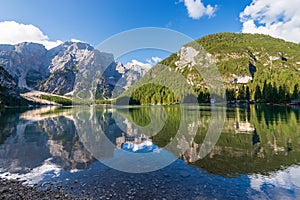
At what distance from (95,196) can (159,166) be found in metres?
7.10

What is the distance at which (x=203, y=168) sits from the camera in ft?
52.9

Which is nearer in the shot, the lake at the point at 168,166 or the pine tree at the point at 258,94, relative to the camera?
the lake at the point at 168,166

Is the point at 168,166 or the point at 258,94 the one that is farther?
the point at 258,94

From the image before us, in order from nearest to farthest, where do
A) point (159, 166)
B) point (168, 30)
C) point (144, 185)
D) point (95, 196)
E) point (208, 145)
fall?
1. point (95, 196)
2. point (144, 185)
3. point (159, 166)
4. point (208, 145)
5. point (168, 30)

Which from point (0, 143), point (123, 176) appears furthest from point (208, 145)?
point (0, 143)

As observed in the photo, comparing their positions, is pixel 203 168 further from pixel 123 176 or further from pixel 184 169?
pixel 123 176

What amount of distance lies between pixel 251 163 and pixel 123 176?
1070 centimetres

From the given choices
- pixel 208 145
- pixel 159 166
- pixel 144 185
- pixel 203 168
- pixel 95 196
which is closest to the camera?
pixel 95 196

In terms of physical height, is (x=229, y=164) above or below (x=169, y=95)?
below

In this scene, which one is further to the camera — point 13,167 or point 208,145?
Answer: point 208,145

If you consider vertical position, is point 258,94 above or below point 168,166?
above

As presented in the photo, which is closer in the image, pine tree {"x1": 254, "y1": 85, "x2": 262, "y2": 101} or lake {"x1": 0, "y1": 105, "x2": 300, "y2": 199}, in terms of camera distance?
lake {"x1": 0, "y1": 105, "x2": 300, "y2": 199}

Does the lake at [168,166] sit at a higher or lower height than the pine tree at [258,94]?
lower

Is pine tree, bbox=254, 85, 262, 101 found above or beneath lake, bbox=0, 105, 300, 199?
Answer: above
